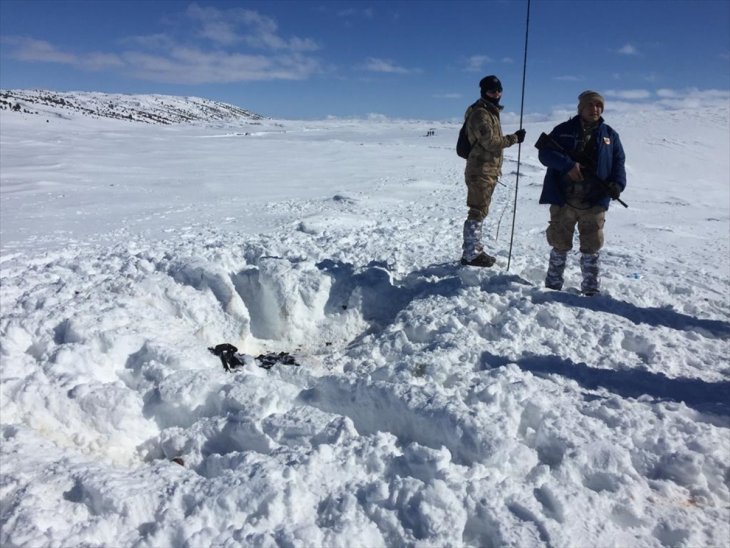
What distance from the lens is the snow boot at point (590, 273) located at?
5.26 metres

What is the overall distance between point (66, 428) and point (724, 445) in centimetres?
432

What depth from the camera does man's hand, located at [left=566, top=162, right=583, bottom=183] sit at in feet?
15.8

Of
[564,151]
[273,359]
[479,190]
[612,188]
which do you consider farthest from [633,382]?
[273,359]

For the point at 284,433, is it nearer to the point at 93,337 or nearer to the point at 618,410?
the point at 93,337

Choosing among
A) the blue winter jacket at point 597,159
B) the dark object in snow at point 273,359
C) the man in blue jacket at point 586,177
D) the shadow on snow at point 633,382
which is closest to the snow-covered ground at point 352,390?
the shadow on snow at point 633,382

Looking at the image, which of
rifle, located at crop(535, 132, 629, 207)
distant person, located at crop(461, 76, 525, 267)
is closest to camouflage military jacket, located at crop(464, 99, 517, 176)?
distant person, located at crop(461, 76, 525, 267)

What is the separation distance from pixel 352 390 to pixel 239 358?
1342 millimetres

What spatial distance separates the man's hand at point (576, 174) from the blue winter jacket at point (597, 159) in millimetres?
35

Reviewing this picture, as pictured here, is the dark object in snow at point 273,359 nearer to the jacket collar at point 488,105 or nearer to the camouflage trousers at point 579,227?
the camouflage trousers at point 579,227

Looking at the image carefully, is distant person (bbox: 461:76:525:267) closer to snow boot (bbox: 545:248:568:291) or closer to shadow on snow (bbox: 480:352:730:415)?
snow boot (bbox: 545:248:568:291)

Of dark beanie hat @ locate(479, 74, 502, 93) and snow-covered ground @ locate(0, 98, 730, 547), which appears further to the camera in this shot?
dark beanie hat @ locate(479, 74, 502, 93)

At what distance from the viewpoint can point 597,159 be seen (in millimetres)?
4883

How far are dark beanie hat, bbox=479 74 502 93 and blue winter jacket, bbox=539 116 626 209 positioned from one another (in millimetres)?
823

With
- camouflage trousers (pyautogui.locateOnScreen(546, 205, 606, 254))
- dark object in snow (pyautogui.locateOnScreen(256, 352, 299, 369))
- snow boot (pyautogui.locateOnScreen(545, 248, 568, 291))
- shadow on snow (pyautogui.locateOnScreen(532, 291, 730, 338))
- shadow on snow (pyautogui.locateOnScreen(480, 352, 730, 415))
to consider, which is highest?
camouflage trousers (pyautogui.locateOnScreen(546, 205, 606, 254))
